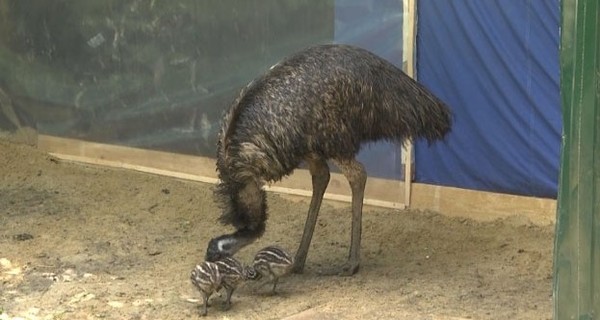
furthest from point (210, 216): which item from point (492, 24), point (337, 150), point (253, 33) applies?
point (492, 24)

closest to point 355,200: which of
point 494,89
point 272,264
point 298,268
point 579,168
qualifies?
point 298,268

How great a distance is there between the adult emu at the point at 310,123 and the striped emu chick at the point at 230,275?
226 mm

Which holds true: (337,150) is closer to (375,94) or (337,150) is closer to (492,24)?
(375,94)

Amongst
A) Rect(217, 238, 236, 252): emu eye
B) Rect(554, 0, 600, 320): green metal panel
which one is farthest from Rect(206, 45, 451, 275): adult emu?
Rect(554, 0, 600, 320): green metal panel

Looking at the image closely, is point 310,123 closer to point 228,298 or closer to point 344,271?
point 344,271

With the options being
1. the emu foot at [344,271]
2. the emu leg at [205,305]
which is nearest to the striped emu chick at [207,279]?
the emu leg at [205,305]

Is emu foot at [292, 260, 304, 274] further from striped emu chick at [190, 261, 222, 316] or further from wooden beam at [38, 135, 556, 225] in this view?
wooden beam at [38, 135, 556, 225]

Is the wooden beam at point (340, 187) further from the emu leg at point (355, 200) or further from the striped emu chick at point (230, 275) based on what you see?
the striped emu chick at point (230, 275)

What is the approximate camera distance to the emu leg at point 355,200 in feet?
19.3

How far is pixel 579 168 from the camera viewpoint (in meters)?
3.62

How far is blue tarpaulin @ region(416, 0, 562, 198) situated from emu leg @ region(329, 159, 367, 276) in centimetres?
106

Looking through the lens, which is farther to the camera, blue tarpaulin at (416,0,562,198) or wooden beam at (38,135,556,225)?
wooden beam at (38,135,556,225)

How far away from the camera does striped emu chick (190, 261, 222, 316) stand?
5.29m

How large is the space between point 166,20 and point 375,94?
280 centimetres
